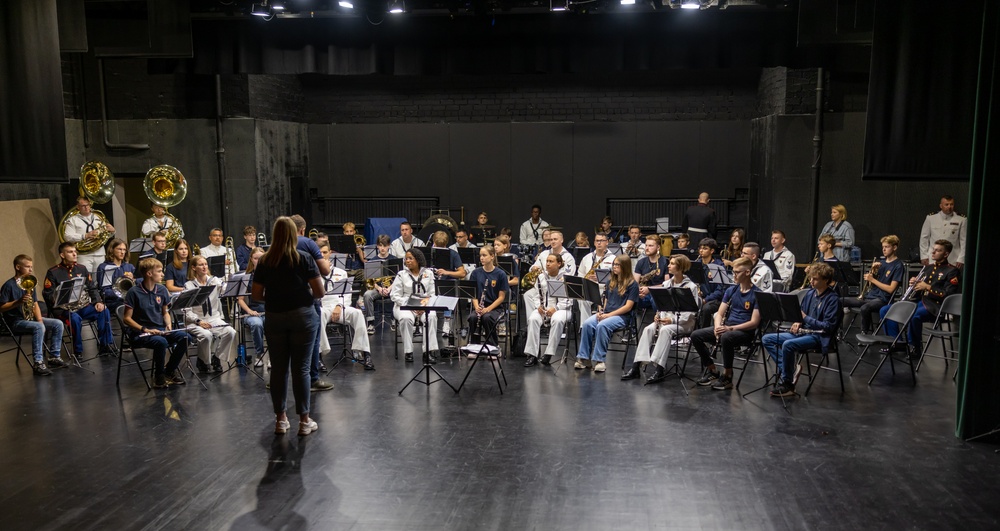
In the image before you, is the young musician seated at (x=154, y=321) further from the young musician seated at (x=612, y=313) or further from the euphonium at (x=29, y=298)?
the young musician seated at (x=612, y=313)

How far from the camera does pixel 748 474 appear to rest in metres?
6.02

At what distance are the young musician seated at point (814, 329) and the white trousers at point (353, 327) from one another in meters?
4.36

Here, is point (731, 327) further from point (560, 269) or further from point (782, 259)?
point (782, 259)

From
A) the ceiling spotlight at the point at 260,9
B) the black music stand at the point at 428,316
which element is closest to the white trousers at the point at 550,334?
the black music stand at the point at 428,316

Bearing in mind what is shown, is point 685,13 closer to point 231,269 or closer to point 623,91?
point 623,91

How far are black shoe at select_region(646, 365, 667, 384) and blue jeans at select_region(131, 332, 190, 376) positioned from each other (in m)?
4.82

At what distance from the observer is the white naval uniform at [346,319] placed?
9.16 meters

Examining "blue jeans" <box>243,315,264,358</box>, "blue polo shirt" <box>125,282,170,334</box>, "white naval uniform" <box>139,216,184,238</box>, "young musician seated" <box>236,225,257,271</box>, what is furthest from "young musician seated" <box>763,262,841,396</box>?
"white naval uniform" <box>139,216,184,238</box>

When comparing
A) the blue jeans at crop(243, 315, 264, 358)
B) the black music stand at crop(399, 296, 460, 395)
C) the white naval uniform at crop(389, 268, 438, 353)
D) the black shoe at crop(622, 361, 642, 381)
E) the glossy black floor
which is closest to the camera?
the glossy black floor

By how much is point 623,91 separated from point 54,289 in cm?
1151

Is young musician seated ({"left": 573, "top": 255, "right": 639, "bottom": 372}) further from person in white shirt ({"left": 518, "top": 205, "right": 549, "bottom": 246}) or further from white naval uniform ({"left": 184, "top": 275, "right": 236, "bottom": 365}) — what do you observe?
person in white shirt ({"left": 518, "top": 205, "right": 549, "bottom": 246})

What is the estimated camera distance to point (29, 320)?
9242 millimetres

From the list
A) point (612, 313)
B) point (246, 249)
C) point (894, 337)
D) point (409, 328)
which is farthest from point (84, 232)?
point (894, 337)

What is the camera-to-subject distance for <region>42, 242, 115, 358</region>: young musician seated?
9562 millimetres
